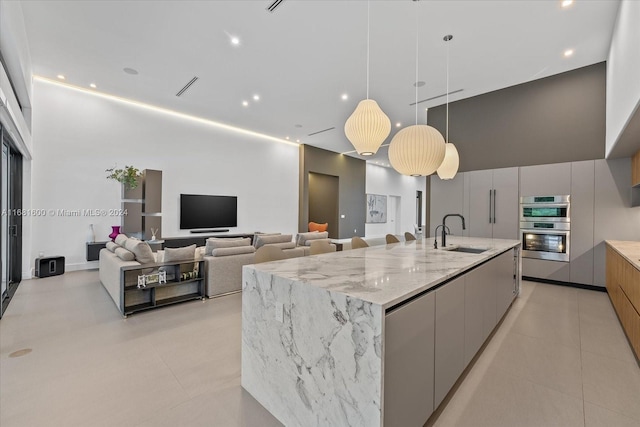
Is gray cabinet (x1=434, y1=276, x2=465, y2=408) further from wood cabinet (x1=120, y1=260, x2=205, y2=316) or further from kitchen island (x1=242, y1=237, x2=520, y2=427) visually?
wood cabinet (x1=120, y1=260, x2=205, y2=316)

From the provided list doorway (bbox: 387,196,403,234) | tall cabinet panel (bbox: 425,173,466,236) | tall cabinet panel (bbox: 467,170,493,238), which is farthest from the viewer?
doorway (bbox: 387,196,403,234)

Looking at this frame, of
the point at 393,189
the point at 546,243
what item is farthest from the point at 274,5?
the point at 393,189

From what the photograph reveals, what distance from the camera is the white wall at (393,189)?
1249 centimetres

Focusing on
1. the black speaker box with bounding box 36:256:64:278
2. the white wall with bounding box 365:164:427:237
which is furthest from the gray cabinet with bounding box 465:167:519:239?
the black speaker box with bounding box 36:256:64:278

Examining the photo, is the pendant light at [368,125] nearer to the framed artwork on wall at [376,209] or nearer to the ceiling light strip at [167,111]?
the ceiling light strip at [167,111]

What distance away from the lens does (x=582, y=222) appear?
448 cm

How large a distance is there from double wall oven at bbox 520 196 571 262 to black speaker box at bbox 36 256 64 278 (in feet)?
27.8

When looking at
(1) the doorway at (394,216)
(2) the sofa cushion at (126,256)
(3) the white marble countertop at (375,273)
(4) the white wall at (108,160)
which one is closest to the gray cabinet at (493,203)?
(3) the white marble countertop at (375,273)

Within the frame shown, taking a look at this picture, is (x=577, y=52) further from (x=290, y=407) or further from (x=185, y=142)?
(x=185, y=142)

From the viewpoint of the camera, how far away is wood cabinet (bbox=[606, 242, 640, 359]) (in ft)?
7.77

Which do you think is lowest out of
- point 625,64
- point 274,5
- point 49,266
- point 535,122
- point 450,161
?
point 49,266

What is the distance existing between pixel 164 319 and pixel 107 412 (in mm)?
1608

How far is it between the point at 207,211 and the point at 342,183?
5.23 meters

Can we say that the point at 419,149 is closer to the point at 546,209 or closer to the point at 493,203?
the point at 493,203
